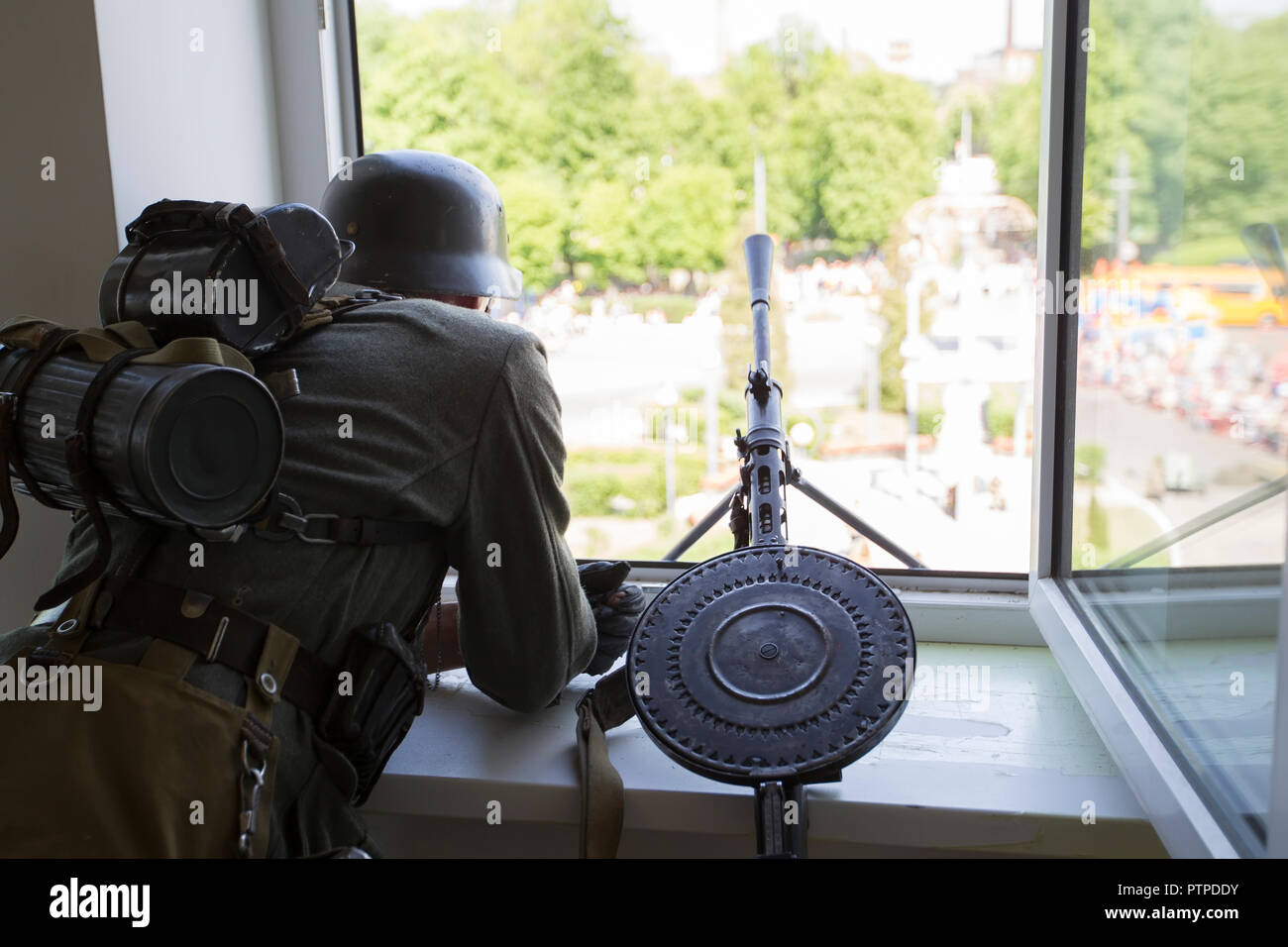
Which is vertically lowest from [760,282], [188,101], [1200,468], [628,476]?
[628,476]

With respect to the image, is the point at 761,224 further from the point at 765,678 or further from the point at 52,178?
the point at 765,678

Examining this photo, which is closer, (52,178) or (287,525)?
(287,525)

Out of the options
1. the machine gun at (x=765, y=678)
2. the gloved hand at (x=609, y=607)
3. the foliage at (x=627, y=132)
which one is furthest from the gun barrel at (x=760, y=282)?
the foliage at (x=627, y=132)

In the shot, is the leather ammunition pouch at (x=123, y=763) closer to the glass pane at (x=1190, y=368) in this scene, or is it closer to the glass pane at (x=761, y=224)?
the glass pane at (x=1190, y=368)

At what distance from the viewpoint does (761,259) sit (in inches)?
58.6

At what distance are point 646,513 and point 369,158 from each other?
6.86ft

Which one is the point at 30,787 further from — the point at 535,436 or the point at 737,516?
the point at 737,516

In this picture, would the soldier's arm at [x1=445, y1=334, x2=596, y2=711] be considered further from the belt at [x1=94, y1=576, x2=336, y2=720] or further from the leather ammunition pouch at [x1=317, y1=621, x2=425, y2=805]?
the belt at [x1=94, y1=576, x2=336, y2=720]

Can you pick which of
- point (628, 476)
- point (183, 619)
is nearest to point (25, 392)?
point (183, 619)

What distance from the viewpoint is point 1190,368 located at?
0.90 meters

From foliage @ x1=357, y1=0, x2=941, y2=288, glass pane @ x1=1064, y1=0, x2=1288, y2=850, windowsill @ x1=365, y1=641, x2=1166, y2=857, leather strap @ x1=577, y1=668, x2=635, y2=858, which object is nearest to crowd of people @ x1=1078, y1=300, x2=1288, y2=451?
glass pane @ x1=1064, y1=0, x2=1288, y2=850

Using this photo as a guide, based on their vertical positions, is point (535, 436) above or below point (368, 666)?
above

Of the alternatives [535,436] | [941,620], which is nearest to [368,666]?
[535,436]

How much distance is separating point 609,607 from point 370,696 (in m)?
0.42
